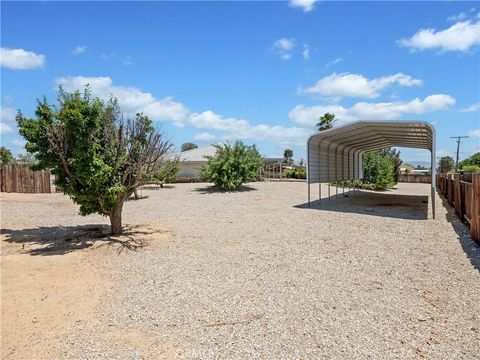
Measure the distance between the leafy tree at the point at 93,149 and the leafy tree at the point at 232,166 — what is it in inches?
489

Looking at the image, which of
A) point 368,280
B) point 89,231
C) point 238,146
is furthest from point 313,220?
point 238,146

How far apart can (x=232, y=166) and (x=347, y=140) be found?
6.98m

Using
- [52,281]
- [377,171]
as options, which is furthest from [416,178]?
[52,281]

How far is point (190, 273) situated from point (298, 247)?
107 inches

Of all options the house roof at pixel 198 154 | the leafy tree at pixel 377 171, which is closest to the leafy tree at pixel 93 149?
the leafy tree at pixel 377 171

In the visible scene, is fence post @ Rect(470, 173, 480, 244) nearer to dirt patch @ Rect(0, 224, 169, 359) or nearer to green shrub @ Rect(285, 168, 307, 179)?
dirt patch @ Rect(0, 224, 169, 359)

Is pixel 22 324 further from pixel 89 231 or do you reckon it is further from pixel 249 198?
pixel 249 198

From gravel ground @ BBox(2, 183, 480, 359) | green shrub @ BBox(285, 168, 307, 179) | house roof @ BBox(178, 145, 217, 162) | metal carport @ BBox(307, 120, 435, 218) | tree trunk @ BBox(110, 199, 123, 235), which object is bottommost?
gravel ground @ BBox(2, 183, 480, 359)

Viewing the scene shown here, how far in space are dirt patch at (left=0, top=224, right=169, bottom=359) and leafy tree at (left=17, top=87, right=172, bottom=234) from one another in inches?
40.2

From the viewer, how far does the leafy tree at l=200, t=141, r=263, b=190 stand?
21.3 m

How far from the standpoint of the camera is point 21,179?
20375 millimetres

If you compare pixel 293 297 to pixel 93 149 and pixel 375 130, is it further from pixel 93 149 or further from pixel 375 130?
pixel 375 130

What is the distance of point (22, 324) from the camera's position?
4059mm

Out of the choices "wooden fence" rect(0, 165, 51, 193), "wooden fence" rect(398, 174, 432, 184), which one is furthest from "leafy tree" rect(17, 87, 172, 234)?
"wooden fence" rect(398, 174, 432, 184)
